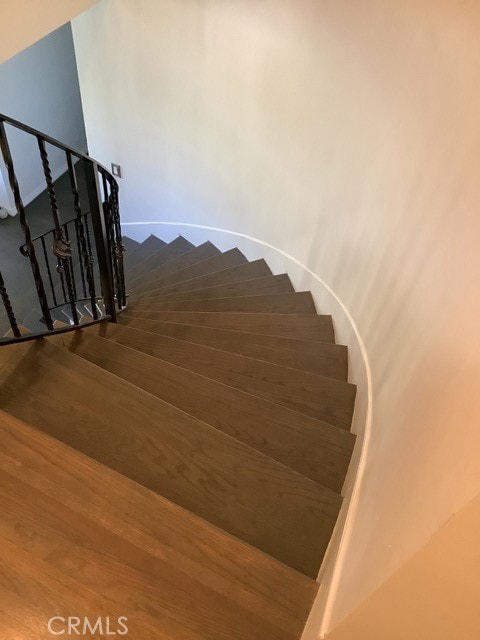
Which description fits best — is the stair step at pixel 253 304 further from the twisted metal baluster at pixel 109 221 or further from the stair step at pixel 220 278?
the twisted metal baluster at pixel 109 221

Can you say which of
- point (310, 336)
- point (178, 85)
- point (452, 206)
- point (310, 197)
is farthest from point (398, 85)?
point (178, 85)

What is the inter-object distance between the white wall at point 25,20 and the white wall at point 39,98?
2.06 meters

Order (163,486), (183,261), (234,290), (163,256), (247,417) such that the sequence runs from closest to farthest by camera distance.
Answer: (163,486) → (247,417) → (234,290) → (183,261) → (163,256)

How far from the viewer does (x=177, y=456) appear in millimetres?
1487

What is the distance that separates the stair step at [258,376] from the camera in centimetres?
211

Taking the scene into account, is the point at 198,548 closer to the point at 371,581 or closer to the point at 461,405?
the point at 371,581

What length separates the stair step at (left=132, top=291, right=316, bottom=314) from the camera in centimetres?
304

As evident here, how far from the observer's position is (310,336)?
2754 millimetres

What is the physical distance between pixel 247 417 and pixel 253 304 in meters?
1.32

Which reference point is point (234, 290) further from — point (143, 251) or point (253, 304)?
point (143, 251)

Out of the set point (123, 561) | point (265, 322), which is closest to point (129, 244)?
point (265, 322)

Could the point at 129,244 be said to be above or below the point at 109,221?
above

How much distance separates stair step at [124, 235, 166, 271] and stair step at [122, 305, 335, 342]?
1579 millimetres

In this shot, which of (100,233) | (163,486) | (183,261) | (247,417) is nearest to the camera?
(163,486)
